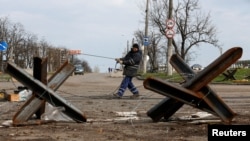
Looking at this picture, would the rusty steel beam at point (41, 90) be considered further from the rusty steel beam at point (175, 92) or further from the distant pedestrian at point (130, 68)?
the distant pedestrian at point (130, 68)

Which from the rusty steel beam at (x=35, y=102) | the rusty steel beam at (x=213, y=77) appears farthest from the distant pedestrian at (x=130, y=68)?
the rusty steel beam at (x=213, y=77)

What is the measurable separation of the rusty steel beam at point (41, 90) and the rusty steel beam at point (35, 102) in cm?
13

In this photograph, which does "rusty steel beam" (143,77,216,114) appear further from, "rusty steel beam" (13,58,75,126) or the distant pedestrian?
the distant pedestrian

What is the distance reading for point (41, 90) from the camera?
8.78m

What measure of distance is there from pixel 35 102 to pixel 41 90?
0.25 meters

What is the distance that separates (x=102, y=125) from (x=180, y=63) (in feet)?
6.72

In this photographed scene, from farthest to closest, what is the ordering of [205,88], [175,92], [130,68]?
[130,68] < [205,88] < [175,92]

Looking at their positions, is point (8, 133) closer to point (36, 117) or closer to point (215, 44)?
point (36, 117)

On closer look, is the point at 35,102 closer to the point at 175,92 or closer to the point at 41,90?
the point at 41,90

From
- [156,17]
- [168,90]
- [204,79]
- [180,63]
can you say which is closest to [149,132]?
[168,90]

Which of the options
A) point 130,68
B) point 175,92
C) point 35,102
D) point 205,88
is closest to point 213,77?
point 205,88

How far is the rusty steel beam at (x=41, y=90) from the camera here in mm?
8734


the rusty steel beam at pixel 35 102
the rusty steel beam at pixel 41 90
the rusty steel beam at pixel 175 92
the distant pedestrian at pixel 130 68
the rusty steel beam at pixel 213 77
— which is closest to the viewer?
the rusty steel beam at pixel 175 92

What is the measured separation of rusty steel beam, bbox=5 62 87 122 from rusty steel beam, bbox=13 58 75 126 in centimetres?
13
